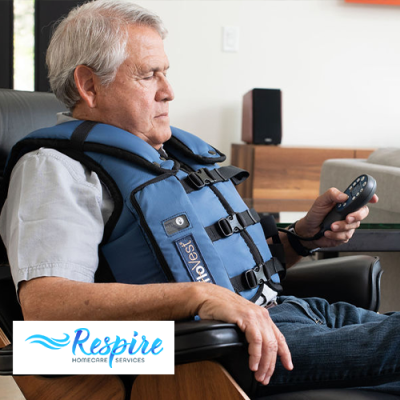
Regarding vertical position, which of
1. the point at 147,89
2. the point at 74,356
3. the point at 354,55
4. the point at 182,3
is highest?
the point at 182,3

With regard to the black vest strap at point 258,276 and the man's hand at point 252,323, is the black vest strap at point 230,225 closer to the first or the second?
A: the black vest strap at point 258,276

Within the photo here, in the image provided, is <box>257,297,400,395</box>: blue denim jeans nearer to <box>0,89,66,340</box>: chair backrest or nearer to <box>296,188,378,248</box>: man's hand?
<box>296,188,378,248</box>: man's hand

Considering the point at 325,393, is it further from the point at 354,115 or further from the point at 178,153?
the point at 354,115

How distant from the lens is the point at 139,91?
49.6 inches

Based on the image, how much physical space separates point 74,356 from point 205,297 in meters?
0.20

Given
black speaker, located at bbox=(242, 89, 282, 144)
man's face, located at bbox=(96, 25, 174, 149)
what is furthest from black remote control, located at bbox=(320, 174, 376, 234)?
black speaker, located at bbox=(242, 89, 282, 144)

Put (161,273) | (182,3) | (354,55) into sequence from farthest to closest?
(354,55) → (182,3) → (161,273)

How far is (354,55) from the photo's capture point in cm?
457

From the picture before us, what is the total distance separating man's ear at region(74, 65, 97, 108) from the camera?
1.22 meters

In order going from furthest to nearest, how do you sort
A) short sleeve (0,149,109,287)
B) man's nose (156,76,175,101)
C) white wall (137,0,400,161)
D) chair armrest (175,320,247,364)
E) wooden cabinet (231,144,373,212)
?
white wall (137,0,400,161), wooden cabinet (231,144,373,212), man's nose (156,76,175,101), short sleeve (0,149,109,287), chair armrest (175,320,247,364)

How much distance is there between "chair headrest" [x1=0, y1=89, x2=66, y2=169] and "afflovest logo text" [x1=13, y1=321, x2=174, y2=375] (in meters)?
0.67

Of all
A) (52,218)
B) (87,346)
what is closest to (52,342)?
(87,346)

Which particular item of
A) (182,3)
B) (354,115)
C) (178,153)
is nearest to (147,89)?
(178,153)

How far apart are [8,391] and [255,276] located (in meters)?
1.23
